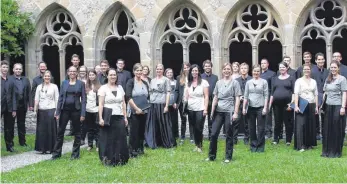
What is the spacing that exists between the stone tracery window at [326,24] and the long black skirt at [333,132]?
11.9 ft

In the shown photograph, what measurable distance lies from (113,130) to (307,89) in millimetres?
3656

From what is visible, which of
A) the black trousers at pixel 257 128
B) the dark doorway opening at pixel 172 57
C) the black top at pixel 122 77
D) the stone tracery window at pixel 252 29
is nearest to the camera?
the black trousers at pixel 257 128

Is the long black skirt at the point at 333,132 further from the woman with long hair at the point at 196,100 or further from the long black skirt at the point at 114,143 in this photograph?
the long black skirt at the point at 114,143

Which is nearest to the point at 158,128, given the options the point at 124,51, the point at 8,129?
the point at 8,129

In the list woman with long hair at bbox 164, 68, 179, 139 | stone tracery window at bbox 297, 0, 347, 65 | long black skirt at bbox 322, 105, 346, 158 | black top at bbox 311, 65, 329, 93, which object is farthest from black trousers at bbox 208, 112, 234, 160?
stone tracery window at bbox 297, 0, 347, 65

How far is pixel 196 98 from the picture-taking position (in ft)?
34.0

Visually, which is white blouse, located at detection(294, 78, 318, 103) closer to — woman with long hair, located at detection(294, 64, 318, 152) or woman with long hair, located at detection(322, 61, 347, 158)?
woman with long hair, located at detection(294, 64, 318, 152)

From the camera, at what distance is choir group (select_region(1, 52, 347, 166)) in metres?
9.34

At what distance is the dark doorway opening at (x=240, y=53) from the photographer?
47.8ft

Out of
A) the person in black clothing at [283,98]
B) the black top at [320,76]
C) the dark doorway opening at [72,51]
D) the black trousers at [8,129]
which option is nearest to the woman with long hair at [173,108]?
the person in black clothing at [283,98]

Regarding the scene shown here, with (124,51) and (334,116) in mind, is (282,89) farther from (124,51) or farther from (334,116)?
(124,51)

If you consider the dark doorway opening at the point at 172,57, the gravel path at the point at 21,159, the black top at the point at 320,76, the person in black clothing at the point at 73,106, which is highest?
the dark doorway opening at the point at 172,57

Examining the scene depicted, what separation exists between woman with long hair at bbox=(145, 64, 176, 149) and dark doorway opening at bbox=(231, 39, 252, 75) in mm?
3629

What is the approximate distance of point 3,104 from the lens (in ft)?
38.4
